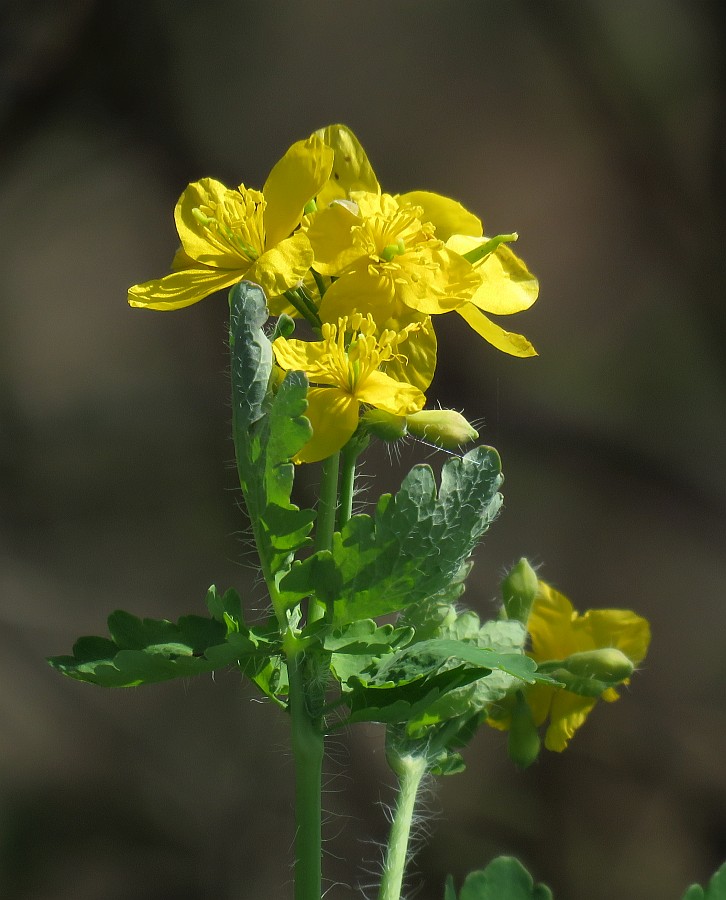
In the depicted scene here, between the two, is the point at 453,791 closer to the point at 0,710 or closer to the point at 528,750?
the point at 0,710

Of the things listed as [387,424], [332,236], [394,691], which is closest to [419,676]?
[394,691]

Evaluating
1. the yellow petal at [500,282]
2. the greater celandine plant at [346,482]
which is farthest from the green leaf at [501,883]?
the yellow petal at [500,282]

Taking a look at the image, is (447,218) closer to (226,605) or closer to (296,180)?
(296,180)

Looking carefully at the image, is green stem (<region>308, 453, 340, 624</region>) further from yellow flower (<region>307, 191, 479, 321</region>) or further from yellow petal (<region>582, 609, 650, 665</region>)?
yellow petal (<region>582, 609, 650, 665</region>)

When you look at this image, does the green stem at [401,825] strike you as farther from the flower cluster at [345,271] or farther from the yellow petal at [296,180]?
the yellow petal at [296,180]

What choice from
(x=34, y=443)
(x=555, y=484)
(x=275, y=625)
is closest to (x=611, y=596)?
(x=555, y=484)

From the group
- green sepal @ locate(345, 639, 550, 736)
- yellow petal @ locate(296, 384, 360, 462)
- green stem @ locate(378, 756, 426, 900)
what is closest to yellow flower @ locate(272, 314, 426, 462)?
yellow petal @ locate(296, 384, 360, 462)
